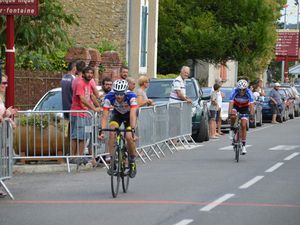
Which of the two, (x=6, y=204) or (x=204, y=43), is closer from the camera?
(x=6, y=204)

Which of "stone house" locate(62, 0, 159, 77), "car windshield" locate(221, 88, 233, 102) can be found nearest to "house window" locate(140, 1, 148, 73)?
"stone house" locate(62, 0, 159, 77)

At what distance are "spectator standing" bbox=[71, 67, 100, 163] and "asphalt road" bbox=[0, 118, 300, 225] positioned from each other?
0.64 metres

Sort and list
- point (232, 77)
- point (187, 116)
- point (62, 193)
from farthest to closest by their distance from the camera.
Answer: point (232, 77) < point (187, 116) < point (62, 193)

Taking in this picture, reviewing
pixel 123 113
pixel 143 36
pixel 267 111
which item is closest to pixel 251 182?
pixel 123 113

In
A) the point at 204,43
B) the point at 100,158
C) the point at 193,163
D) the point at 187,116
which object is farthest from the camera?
the point at 204,43

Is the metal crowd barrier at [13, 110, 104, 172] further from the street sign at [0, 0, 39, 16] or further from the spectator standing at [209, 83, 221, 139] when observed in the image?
the spectator standing at [209, 83, 221, 139]

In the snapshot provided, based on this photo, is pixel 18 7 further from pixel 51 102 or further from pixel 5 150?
pixel 51 102

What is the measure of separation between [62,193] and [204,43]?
3571 cm

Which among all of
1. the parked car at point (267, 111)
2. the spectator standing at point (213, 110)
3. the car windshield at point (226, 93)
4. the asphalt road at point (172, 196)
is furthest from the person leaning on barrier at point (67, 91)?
the parked car at point (267, 111)

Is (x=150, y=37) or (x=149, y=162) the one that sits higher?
(x=150, y=37)

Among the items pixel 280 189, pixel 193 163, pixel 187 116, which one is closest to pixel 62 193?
pixel 280 189

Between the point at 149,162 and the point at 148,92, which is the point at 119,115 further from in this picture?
the point at 148,92

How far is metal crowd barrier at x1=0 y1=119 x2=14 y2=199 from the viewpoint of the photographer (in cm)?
1384

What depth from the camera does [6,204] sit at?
12.9m
